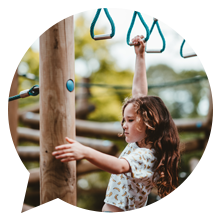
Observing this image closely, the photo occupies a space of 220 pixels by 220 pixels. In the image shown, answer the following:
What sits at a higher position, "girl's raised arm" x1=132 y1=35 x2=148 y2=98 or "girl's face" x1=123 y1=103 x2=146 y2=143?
"girl's raised arm" x1=132 y1=35 x2=148 y2=98

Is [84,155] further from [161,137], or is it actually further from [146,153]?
[161,137]

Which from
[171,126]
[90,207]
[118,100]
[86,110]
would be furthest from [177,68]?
[171,126]

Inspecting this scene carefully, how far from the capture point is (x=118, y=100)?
31.7ft

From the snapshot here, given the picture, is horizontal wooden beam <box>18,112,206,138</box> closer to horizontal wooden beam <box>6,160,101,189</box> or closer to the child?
horizontal wooden beam <box>6,160,101,189</box>

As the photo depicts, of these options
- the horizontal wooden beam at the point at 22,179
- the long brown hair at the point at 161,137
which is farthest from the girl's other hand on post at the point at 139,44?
the horizontal wooden beam at the point at 22,179

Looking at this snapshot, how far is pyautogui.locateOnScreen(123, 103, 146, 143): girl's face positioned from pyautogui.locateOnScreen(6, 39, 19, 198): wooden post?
201 cm

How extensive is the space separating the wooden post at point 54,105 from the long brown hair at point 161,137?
0.43m

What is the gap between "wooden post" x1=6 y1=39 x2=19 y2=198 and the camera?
2893 millimetres

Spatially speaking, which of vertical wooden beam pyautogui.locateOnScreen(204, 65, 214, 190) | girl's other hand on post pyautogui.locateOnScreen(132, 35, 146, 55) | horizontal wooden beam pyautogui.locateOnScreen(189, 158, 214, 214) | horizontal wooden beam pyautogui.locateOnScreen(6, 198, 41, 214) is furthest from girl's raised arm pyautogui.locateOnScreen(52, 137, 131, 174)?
vertical wooden beam pyautogui.locateOnScreen(204, 65, 214, 190)

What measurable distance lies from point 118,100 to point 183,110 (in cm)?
316

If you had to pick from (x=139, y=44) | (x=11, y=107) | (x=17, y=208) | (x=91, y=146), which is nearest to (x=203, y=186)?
(x=91, y=146)

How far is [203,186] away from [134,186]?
2.26 meters

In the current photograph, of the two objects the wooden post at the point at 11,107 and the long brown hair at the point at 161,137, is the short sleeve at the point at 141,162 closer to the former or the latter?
the long brown hair at the point at 161,137
